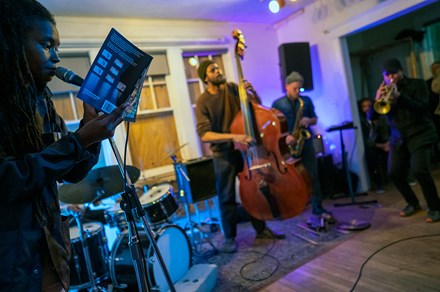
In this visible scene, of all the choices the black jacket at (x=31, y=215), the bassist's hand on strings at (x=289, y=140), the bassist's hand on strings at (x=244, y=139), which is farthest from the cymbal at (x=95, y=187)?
the black jacket at (x=31, y=215)

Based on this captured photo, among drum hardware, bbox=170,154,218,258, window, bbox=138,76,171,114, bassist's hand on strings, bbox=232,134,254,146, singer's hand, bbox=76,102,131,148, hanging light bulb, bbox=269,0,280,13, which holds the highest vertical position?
hanging light bulb, bbox=269,0,280,13

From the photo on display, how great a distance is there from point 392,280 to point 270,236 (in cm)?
125

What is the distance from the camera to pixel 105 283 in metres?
2.63

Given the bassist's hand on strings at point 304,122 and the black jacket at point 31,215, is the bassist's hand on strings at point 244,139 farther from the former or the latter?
the black jacket at point 31,215

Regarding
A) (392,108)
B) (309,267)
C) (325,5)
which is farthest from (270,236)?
(325,5)

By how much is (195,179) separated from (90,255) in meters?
1.33

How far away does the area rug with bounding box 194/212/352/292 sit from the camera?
2320 mm

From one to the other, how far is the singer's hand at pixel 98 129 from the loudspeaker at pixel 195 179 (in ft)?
7.35

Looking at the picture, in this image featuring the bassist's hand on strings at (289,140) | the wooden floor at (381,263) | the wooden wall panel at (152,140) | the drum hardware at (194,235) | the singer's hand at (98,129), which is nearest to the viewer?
the singer's hand at (98,129)

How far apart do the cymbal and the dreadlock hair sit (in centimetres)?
157

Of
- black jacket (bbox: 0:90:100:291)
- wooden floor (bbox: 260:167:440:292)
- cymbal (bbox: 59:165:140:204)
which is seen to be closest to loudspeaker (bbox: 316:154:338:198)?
wooden floor (bbox: 260:167:440:292)

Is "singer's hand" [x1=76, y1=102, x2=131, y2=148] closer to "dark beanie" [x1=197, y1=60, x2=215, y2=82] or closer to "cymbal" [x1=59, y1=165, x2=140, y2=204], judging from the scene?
"cymbal" [x1=59, y1=165, x2=140, y2=204]

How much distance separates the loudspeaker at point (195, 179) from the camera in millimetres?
3285

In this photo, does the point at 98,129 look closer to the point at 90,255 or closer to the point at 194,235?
the point at 90,255
